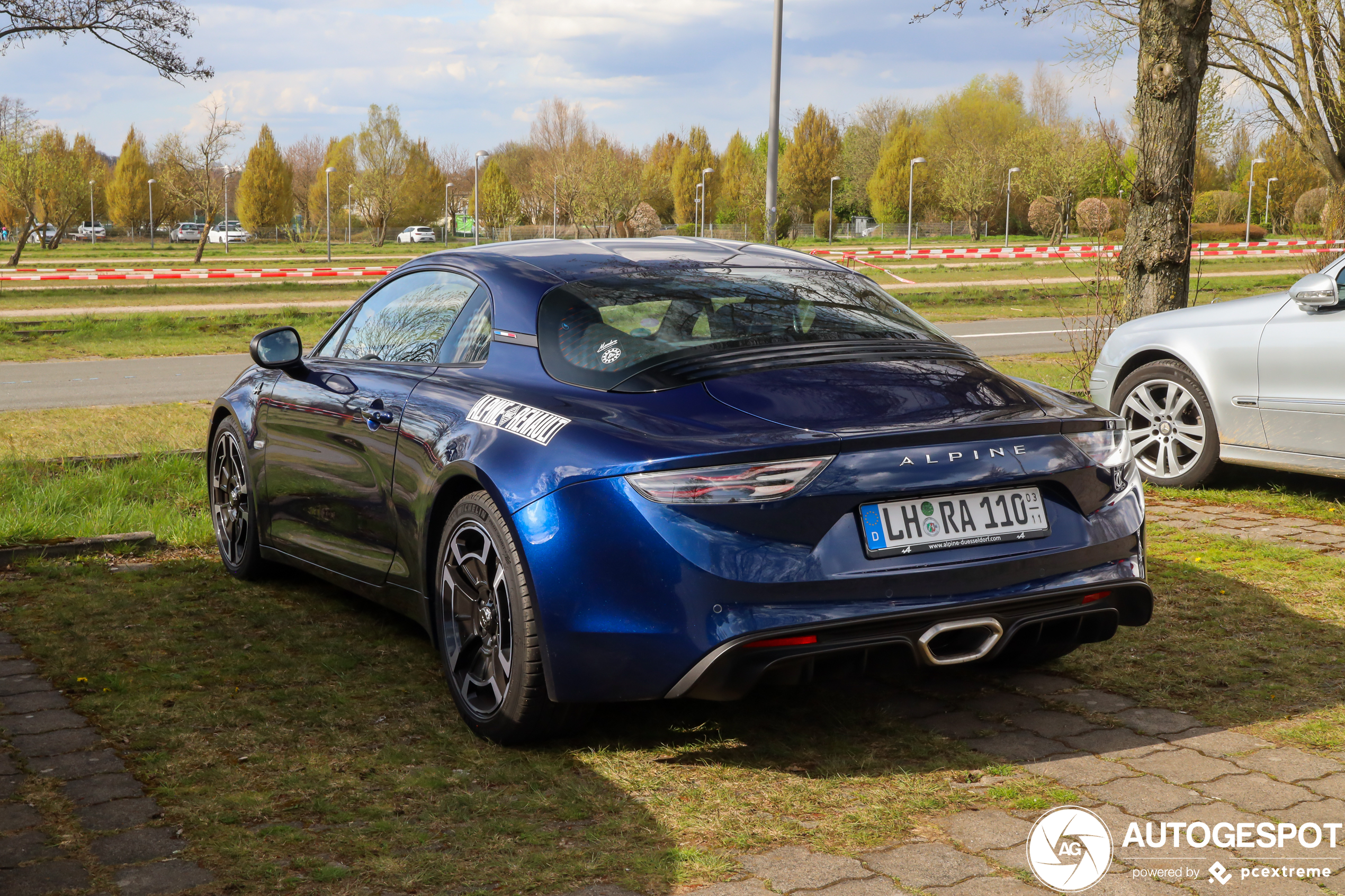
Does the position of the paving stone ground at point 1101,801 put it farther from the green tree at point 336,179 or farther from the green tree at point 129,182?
the green tree at point 129,182

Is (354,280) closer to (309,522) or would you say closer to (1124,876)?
(309,522)

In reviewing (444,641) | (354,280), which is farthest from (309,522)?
(354,280)

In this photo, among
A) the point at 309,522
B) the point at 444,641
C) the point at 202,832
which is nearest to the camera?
the point at 202,832

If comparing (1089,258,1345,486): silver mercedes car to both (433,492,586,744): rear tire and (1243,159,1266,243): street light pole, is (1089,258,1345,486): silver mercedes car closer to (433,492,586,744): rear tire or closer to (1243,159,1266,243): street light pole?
(433,492,586,744): rear tire

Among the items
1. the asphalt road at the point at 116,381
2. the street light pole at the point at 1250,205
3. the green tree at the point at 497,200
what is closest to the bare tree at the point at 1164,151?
the asphalt road at the point at 116,381

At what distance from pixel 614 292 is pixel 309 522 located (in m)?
1.71

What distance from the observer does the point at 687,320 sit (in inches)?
152

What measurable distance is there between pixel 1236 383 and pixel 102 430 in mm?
8418

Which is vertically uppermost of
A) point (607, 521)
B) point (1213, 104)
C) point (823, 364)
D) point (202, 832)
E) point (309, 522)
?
point (1213, 104)

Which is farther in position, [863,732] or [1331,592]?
[1331,592]

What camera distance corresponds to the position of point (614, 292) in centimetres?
397

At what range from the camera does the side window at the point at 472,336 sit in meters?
4.08

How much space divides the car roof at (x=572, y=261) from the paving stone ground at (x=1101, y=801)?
5.22 feet

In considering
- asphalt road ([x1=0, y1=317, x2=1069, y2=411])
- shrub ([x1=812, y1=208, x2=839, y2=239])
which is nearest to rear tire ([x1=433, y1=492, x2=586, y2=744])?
asphalt road ([x1=0, y1=317, x2=1069, y2=411])
